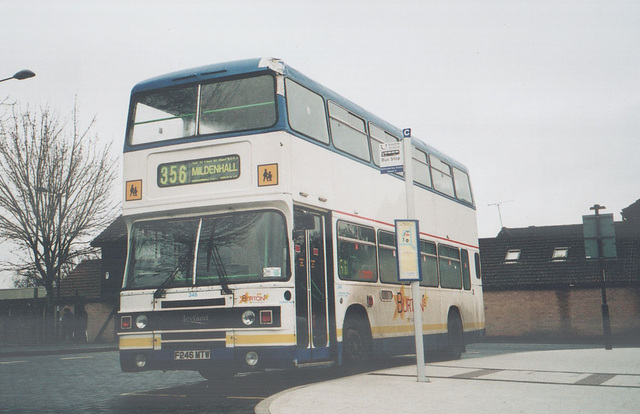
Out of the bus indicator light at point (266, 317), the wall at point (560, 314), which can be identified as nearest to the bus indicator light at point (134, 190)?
the bus indicator light at point (266, 317)

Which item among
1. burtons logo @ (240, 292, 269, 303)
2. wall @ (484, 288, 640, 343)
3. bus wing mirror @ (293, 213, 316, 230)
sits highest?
bus wing mirror @ (293, 213, 316, 230)

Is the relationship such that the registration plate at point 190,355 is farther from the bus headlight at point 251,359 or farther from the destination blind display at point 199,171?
the destination blind display at point 199,171

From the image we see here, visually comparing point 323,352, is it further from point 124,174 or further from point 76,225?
point 76,225

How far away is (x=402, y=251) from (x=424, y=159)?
6095 mm

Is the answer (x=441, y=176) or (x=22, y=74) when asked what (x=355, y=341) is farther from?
(x=22, y=74)

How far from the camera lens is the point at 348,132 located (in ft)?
42.0

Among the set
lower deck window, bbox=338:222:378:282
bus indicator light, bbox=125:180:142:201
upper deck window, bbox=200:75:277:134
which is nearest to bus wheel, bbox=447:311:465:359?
lower deck window, bbox=338:222:378:282

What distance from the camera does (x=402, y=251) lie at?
10727mm

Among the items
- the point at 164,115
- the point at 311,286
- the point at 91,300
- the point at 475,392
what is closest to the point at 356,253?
the point at 311,286

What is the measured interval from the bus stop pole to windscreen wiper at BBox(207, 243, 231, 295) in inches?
108

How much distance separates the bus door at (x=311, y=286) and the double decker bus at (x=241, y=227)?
3cm

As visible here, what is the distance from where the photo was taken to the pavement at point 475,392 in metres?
7.84

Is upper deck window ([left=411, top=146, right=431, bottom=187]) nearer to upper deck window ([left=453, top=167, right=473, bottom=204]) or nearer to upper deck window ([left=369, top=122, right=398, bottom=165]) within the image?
upper deck window ([left=369, top=122, right=398, bottom=165])

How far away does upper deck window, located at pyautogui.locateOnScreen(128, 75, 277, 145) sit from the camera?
10523 millimetres
